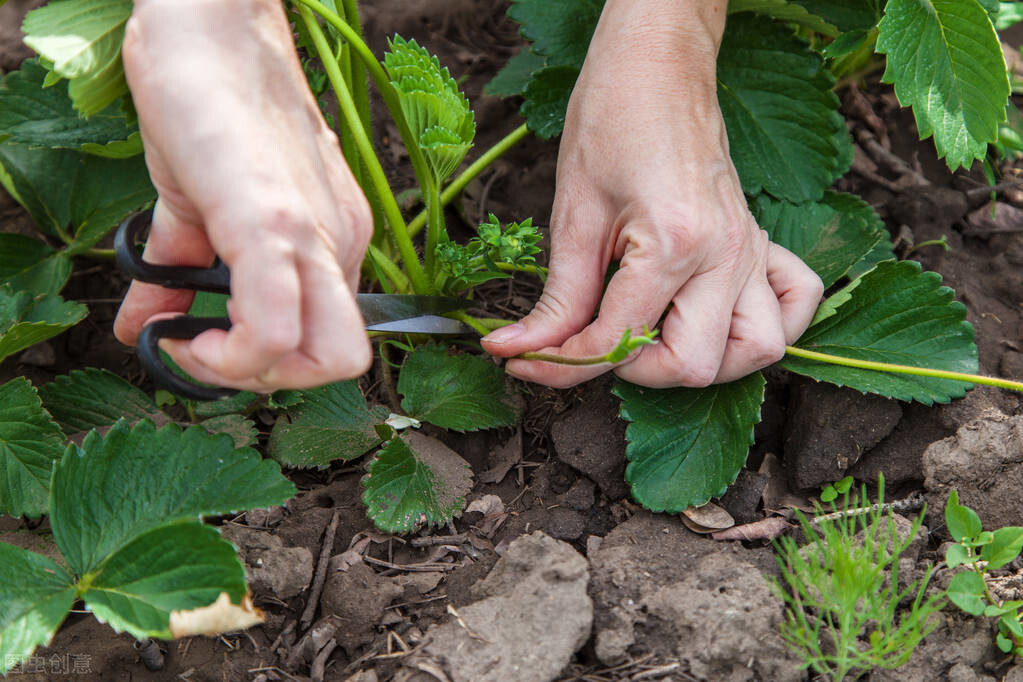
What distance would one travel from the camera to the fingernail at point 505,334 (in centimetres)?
139

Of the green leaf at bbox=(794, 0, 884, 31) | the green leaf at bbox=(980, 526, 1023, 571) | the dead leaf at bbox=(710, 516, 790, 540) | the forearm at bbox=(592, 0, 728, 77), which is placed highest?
the forearm at bbox=(592, 0, 728, 77)

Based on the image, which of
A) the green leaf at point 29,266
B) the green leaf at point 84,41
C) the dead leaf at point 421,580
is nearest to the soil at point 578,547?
the dead leaf at point 421,580

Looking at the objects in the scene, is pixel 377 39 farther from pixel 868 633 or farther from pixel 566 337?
pixel 868 633

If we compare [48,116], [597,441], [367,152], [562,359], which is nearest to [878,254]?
[597,441]

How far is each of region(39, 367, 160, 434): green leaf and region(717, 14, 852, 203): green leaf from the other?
4.32 ft

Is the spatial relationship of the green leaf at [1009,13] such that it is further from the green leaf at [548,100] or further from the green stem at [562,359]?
the green stem at [562,359]

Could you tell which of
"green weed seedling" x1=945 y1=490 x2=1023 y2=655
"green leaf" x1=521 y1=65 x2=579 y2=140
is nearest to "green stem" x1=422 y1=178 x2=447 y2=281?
"green leaf" x1=521 y1=65 x2=579 y2=140

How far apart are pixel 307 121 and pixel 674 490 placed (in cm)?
84

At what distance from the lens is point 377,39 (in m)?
2.30

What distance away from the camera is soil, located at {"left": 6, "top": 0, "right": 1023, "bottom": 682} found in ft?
3.95

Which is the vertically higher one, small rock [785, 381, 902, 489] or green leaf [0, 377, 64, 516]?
green leaf [0, 377, 64, 516]

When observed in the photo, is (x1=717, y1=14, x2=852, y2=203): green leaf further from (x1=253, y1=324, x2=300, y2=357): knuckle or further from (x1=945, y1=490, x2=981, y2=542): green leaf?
(x1=253, y1=324, x2=300, y2=357): knuckle

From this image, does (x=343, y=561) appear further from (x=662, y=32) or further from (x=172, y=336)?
(x=662, y=32)

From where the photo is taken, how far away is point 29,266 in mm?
1793
